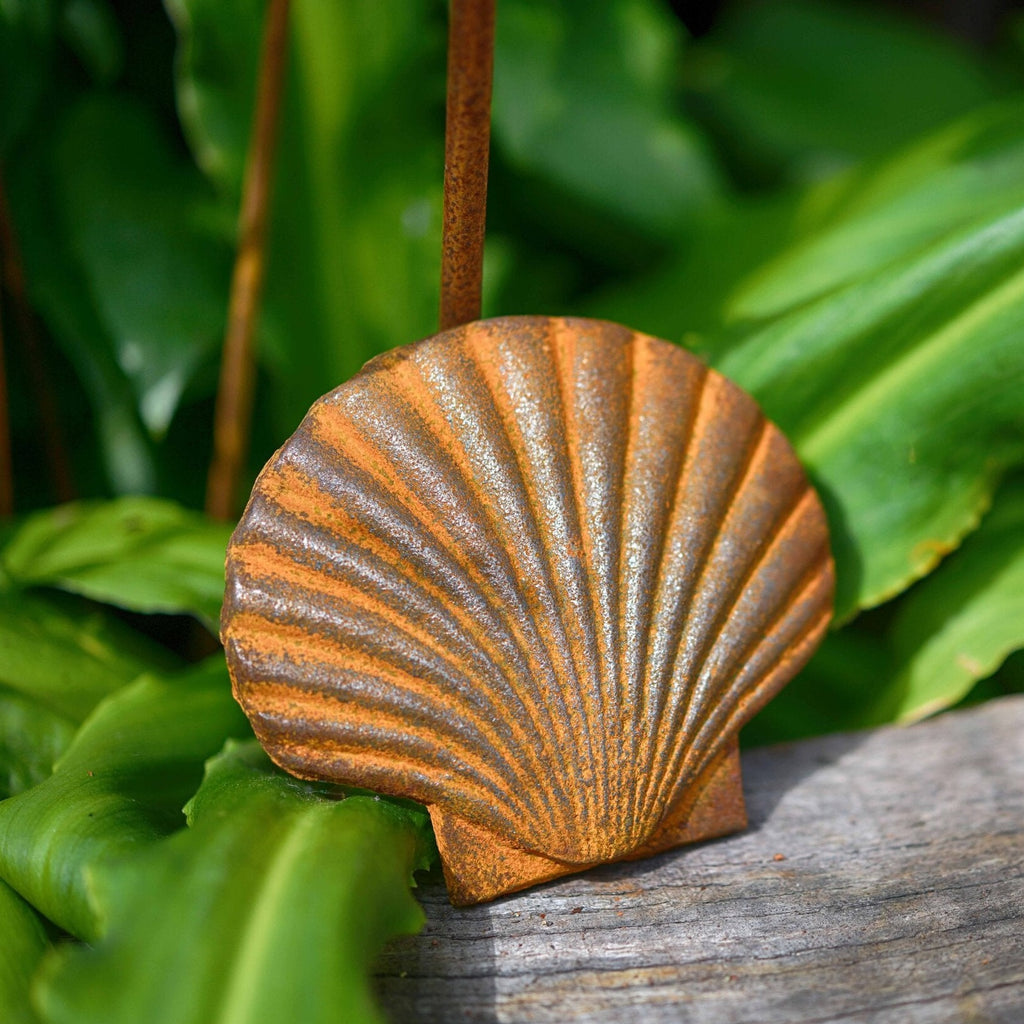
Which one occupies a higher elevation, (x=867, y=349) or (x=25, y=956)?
(x=867, y=349)

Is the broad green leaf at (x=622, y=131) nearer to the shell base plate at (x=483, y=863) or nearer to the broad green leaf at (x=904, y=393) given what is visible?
the broad green leaf at (x=904, y=393)

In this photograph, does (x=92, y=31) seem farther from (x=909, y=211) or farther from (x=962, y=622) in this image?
(x=962, y=622)

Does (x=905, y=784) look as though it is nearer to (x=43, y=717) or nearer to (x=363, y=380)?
(x=363, y=380)

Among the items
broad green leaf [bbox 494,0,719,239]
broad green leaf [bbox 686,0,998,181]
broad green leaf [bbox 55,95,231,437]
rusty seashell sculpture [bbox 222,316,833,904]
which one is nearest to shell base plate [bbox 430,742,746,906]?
rusty seashell sculpture [bbox 222,316,833,904]

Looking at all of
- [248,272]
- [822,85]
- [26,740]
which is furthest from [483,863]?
[822,85]

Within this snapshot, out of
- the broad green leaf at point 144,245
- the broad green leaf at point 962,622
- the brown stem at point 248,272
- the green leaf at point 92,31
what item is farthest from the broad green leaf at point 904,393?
the green leaf at point 92,31

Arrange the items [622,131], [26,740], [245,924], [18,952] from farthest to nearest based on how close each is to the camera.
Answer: [622,131], [26,740], [18,952], [245,924]

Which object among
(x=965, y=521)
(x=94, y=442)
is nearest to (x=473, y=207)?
(x=965, y=521)

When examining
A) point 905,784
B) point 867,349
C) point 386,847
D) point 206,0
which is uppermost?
point 206,0
